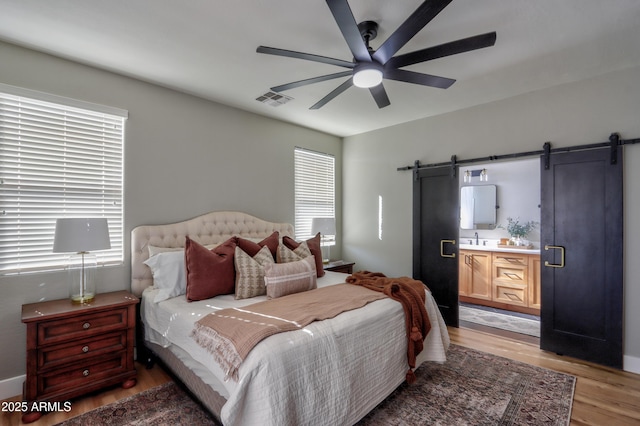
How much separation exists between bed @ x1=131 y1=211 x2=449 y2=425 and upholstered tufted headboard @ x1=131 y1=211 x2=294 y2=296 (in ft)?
0.03

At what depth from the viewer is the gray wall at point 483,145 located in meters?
2.83

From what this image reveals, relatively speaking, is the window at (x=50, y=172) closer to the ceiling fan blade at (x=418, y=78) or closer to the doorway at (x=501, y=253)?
the ceiling fan blade at (x=418, y=78)

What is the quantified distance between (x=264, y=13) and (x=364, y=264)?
3.80 meters

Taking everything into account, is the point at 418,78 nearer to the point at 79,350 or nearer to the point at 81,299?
the point at 81,299

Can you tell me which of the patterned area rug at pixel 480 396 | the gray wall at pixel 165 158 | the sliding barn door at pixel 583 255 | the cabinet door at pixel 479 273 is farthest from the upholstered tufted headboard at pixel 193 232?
the sliding barn door at pixel 583 255

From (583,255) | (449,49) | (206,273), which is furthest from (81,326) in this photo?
(583,255)

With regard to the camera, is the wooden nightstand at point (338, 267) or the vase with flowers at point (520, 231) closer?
the wooden nightstand at point (338, 267)

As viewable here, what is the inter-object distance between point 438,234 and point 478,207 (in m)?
2.09

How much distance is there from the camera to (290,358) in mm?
1651

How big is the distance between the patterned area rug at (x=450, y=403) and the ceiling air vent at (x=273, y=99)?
299 centimetres

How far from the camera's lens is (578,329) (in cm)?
307

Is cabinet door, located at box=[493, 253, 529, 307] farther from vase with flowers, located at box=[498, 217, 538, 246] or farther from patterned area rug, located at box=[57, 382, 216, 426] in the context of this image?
patterned area rug, located at box=[57, 382, 216, 426]

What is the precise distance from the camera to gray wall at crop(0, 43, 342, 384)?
248 centimetres

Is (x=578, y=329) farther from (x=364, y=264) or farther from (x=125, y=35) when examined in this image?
(x=125, y=35)
